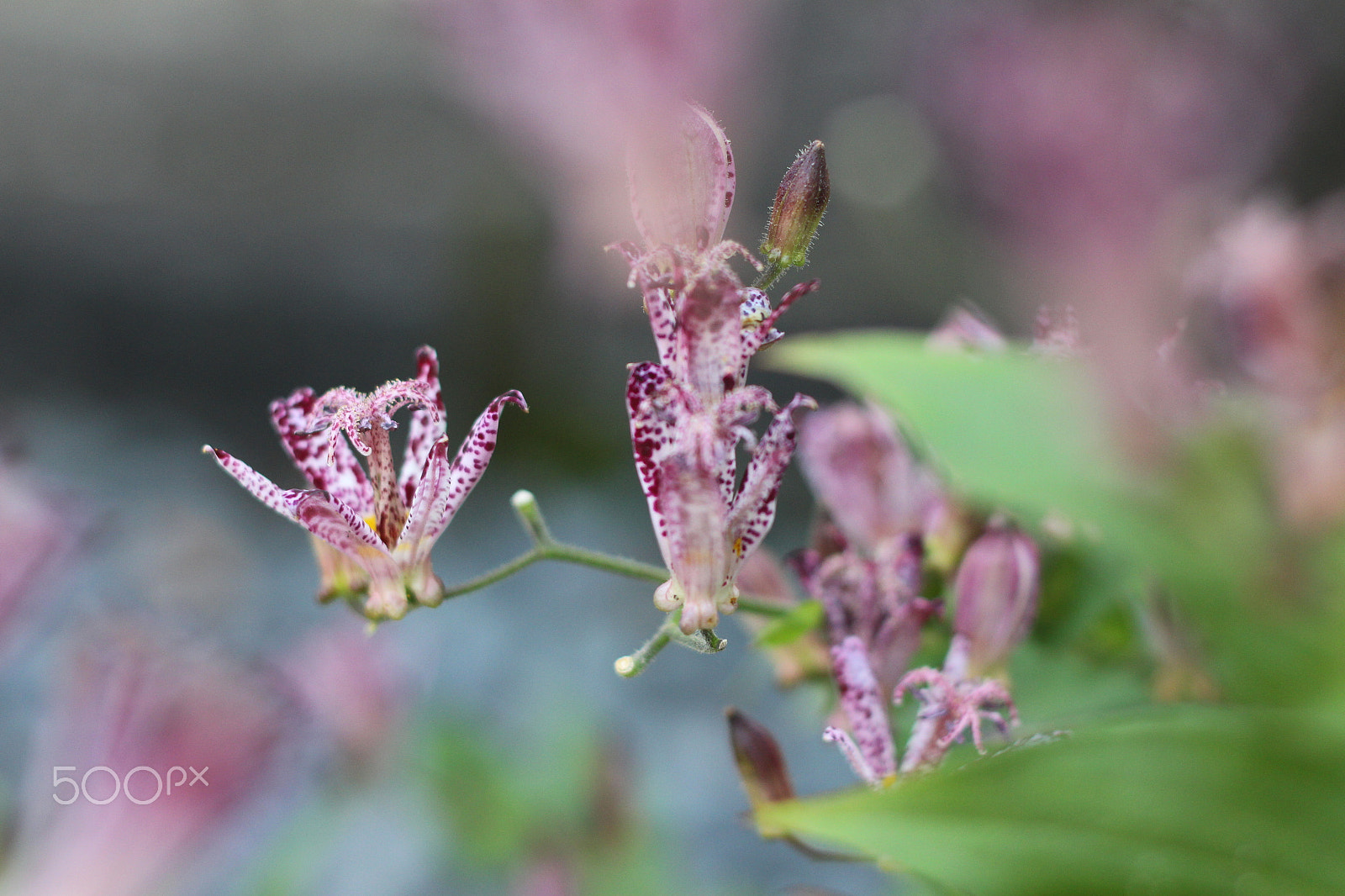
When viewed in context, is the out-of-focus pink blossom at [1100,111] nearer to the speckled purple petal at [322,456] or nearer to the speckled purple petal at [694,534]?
the speckled purple petal at [694,534]

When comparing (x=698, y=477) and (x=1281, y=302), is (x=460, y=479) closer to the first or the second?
(x=698, y=477)

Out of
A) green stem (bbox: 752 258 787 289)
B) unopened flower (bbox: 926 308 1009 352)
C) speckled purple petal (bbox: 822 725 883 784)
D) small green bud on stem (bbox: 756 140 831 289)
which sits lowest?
speckled purple petal (bbox: 822 725 883 784)

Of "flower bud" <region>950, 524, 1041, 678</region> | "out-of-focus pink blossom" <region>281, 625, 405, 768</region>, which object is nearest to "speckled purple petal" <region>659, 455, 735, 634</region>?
"flower bud" <region>950, 524, 1041, 678</region>

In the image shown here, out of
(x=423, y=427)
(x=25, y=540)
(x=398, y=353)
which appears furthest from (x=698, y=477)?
(x=398, y=353)

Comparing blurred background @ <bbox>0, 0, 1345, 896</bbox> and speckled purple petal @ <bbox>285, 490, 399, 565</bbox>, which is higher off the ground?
blurred background @ <bbox>0, 0, 1345, 896</bbox>

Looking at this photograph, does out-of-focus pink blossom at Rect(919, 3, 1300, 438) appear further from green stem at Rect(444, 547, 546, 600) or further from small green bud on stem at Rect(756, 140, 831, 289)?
green stem at Rect(444, 547, 546, 600)

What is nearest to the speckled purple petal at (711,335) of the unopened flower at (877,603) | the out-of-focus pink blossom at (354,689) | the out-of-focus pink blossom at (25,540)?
the unopened flower at (877,603)

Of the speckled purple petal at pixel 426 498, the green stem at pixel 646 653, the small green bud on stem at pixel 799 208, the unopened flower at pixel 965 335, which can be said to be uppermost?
the unopened flower at pixel 965 335
